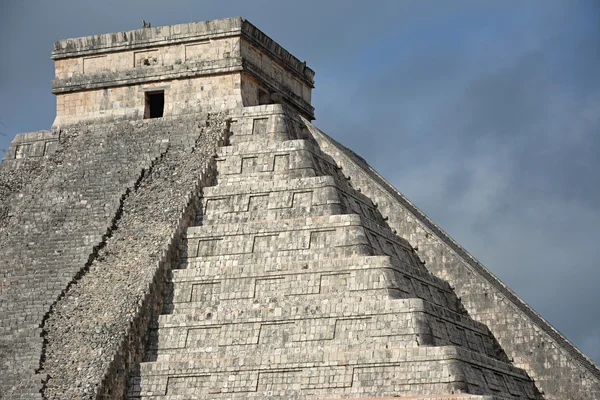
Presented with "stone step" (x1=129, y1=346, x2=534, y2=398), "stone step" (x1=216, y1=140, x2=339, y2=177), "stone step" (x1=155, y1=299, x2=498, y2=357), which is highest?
"stone step" (x1=216, y1=140, x2=339, y2=177)

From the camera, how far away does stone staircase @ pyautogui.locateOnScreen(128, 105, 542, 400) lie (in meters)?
20.5

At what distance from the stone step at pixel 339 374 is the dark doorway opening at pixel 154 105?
6.99 metres

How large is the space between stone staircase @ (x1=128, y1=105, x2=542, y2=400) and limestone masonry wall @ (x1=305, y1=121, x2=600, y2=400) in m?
0.29

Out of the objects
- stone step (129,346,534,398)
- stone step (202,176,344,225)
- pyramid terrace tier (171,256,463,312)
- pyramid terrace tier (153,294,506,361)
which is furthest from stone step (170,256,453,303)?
Result: stone step (129,346,534,398)

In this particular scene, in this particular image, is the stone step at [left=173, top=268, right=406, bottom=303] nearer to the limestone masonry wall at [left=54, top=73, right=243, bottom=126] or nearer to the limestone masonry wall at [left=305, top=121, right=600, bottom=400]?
the limestone masonry wall at [left=305, top=121, right=600, bottom=400]

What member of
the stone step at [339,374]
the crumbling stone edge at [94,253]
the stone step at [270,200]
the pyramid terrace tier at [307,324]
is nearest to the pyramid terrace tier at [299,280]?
the pyramid terrace tier at [307,324]

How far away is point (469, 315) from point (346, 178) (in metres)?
3.68

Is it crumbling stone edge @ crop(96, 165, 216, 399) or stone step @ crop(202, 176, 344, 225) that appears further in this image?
stone step @ crop(202, 176, 344, 225)

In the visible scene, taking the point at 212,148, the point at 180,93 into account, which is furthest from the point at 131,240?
the point at 180,93

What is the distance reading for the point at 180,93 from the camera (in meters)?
26.5

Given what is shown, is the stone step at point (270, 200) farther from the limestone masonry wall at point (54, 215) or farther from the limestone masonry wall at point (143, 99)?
the limestone masonry wall at point (143, 99)

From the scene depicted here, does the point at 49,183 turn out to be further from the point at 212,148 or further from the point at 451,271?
the point at 451,271

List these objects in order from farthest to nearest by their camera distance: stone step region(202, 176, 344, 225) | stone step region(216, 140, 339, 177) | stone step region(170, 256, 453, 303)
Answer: stone step region(216, 140, 339, 177) < stone step region(202, 176, 344, 225) < stone step region(170, 256, 453, 303)

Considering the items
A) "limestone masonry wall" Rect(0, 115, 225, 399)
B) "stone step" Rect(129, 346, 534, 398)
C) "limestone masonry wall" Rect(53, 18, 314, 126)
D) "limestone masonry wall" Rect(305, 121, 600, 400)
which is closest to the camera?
"stone step" Rect(129, 346, 534, 398)
